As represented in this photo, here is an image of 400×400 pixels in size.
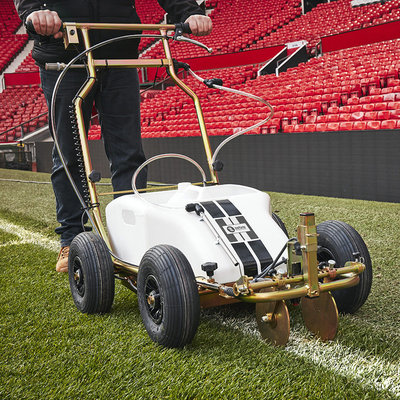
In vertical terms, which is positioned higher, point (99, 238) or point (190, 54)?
point (190, 54)

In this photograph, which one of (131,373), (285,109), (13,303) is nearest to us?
(131,373)

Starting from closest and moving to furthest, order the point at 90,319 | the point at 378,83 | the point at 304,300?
the point at 304,300 < the point at 90,319 < the point at 378,83

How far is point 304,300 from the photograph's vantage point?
5.02 ft

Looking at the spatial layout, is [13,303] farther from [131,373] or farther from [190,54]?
[190,54]

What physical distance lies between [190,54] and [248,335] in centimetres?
1531

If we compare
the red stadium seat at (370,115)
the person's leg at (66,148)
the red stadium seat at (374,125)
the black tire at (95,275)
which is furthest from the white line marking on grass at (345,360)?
the red stadium seat at (370,115)

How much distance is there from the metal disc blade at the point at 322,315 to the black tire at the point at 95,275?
67 centimetres

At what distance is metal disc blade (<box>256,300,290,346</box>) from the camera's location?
4.66ft

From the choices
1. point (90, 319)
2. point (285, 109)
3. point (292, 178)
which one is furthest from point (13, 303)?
point (285, 109)

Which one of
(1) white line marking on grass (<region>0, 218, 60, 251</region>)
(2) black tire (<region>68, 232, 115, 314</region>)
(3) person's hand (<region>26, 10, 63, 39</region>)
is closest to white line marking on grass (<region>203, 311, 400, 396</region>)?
(2) black tire (<region>68, 232, 115, 314</region>)

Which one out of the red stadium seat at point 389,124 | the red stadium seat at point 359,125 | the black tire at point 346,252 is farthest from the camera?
the red stadium seat at point 359,125

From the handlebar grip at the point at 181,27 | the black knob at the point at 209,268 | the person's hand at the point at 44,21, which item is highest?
the person's hand at the point at 44,21

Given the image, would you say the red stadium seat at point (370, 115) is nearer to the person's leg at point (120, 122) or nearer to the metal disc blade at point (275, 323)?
the person's leg at point (120, 122)

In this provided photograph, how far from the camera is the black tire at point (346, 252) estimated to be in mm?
1618
